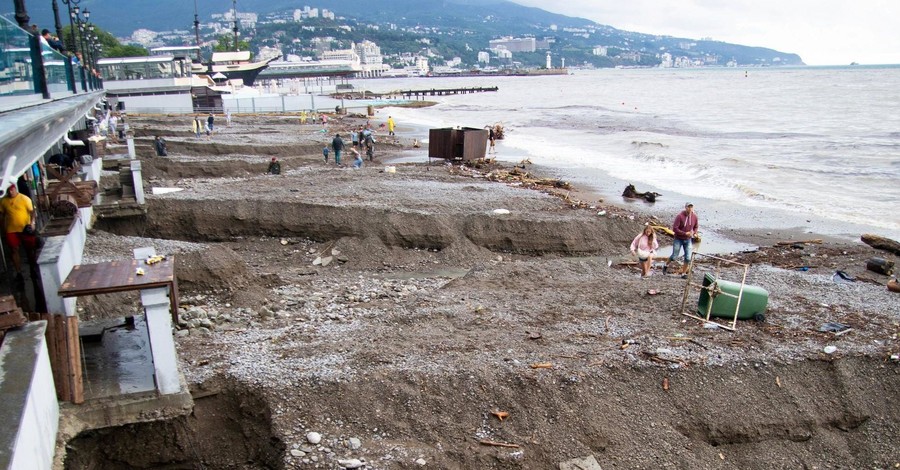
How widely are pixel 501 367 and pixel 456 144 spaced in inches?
961

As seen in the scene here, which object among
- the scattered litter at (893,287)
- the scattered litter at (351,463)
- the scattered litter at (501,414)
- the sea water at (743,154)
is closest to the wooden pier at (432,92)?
the sea water at (743,154)

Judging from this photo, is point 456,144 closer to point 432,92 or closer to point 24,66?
point 24,66

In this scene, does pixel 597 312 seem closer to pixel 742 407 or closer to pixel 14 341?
pixel 742 407

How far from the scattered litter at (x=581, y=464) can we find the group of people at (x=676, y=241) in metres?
7.47

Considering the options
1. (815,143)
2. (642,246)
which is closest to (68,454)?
(642,246)

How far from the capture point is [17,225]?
35.3 feet

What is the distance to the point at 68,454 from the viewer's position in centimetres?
728

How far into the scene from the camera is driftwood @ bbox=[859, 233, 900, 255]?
1788cm

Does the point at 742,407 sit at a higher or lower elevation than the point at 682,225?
lower

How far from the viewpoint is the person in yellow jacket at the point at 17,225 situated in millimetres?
10648

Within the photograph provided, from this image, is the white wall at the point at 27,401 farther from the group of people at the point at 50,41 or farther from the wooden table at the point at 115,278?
the group of people at the point at 50,41

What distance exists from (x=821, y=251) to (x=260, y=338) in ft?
54.5

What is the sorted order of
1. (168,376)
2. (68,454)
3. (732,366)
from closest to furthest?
(68,454)
(168,376)
(732,366)

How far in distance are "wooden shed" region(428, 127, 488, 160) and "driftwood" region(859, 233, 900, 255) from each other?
62.1ft
